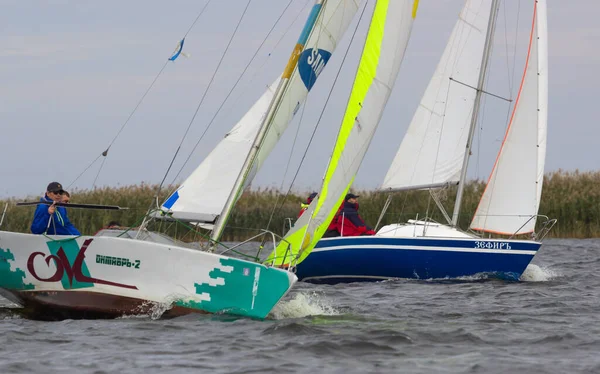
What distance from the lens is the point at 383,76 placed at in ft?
44.9

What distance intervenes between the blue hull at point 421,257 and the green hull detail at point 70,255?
22.5ft

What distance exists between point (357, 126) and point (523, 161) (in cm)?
789

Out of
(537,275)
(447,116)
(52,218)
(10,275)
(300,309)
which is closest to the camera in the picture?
(10,275)

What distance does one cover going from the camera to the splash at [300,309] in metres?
13.6

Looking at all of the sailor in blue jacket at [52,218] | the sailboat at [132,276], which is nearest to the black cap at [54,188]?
the sailor in blue jacket at [52,218]

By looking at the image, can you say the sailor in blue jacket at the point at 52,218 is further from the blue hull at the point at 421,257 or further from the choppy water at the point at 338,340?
the blue hull at the point at 421,257

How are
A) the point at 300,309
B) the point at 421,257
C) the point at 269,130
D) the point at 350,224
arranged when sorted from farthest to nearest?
the point at 350,224 → the point at 421,257 → the point at 269,130 → the point at 300,309

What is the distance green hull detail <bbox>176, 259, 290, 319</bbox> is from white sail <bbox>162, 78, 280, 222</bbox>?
8.52ft

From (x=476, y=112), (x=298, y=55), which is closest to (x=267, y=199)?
(x=476, y=112)

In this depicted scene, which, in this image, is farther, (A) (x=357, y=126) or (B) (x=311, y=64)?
(B) (x=311, y=64)

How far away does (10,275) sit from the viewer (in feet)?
43.6

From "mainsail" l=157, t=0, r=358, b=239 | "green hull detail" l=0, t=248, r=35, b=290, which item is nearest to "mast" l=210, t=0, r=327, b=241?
"mainsail" l=157, t=0, r=358, b=239

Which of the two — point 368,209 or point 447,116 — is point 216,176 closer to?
point 447,116

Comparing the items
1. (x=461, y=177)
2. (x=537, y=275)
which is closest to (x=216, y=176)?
(x=461, y=177)
